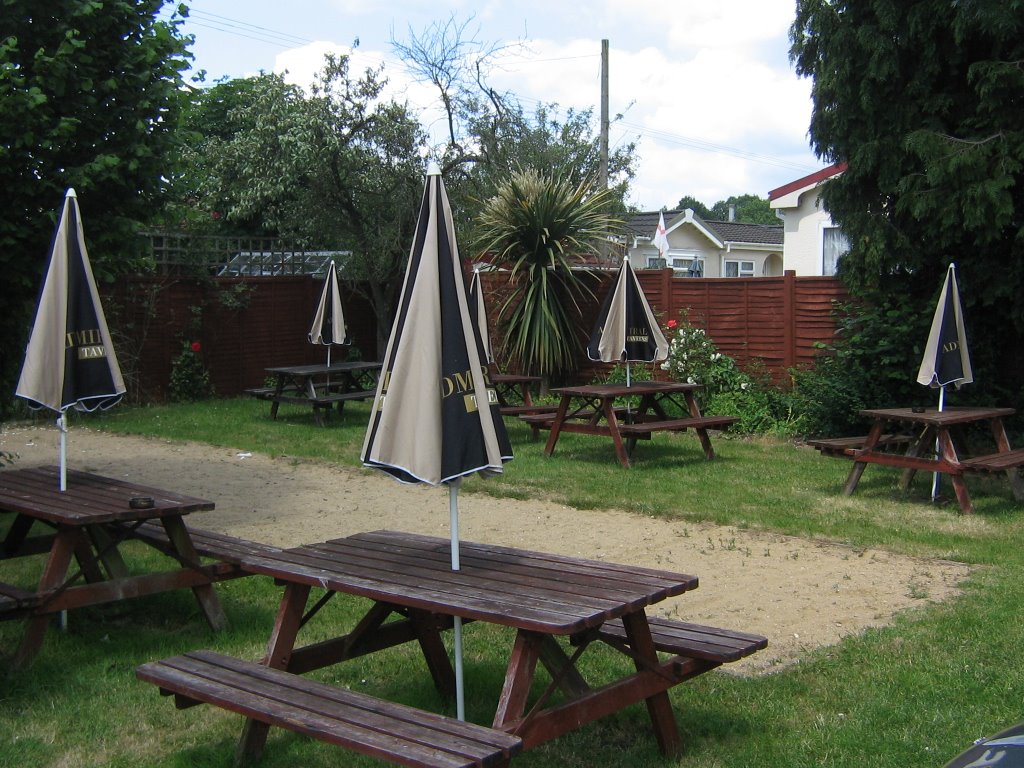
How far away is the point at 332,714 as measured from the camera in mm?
3531

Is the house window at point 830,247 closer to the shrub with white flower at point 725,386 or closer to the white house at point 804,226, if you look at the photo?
the white house at point 804,226

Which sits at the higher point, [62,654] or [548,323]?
[548,323]

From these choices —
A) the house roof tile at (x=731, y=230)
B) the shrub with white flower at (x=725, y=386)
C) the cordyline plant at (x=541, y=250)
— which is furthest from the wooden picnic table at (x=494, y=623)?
the house roof tile at (x=731, y=230)

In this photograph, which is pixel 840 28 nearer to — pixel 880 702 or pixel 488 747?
pixel 880 702

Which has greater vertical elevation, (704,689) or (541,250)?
(541,250)

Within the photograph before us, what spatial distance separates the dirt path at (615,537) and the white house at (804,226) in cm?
1280

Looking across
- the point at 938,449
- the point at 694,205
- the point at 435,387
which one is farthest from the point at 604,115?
the point at 694,205

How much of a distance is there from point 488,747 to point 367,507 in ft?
20.0

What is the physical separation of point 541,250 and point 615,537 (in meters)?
7.81

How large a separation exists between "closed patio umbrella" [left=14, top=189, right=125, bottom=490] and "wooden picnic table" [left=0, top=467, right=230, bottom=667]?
1.25 ft

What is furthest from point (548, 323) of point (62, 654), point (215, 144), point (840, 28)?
point (62, 654)

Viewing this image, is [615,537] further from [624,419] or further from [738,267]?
[738,267]

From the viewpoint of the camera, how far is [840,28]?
37.3 feet

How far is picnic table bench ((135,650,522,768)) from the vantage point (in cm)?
319
